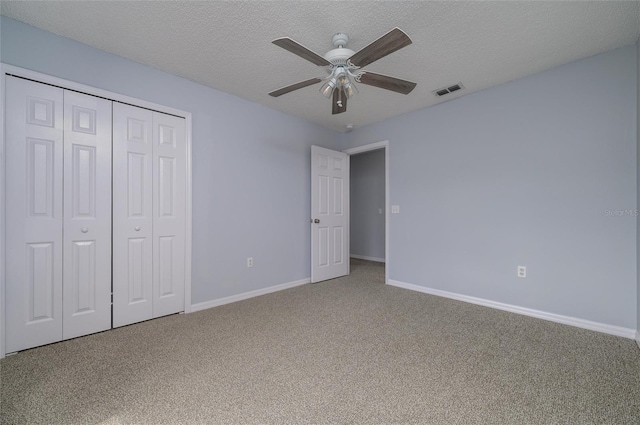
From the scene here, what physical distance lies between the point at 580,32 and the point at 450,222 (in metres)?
2.02

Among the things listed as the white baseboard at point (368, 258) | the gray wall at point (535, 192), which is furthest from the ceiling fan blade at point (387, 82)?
the white baseboard at point (368, 258)

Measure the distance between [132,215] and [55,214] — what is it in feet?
1.70

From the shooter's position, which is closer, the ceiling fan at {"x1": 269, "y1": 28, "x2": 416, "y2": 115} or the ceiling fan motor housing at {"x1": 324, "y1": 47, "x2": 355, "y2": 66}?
the ceiling fan at {"x1": 269, "y1": 28, "x2": 416, "y2": 115}

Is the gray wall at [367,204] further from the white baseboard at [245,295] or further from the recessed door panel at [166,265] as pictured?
the recessed door panel at [166,265]

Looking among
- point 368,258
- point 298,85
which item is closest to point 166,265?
point 298,85

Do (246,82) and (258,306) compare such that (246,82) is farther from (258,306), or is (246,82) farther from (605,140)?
(605,140)

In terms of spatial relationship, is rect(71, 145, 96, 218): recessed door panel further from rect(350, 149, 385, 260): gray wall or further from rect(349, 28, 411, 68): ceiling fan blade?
rect(350, 149, 385, 260): gray wall

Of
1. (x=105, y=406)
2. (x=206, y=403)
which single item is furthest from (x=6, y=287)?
(x=206, y=403)

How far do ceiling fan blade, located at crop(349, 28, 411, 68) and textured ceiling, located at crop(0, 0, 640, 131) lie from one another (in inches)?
14.4

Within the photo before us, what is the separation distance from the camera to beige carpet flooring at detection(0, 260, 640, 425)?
139 cm

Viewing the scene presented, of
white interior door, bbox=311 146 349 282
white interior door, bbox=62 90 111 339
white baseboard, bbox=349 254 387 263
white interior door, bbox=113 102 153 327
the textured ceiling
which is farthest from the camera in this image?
white baseboard, bbox=349 254 387 263

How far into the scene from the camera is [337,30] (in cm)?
205

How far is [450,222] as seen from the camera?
11.0 ft

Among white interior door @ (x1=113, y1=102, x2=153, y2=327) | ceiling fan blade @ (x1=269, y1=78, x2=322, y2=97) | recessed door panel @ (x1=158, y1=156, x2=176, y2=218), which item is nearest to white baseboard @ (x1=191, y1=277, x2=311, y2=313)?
white interior door @ (x1=113, y1=102, x2=153, y2=327)
